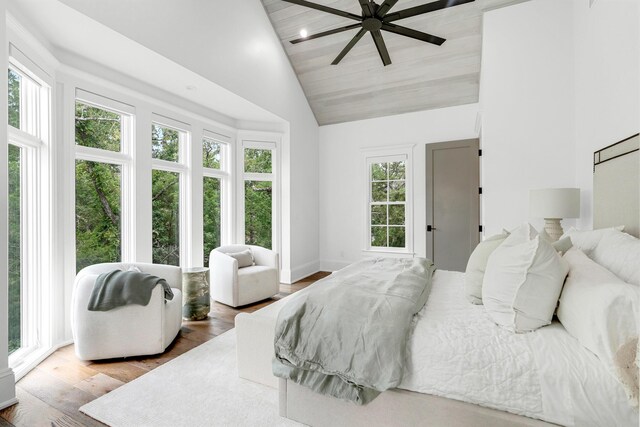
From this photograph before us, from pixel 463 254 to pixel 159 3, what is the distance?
4640 mm

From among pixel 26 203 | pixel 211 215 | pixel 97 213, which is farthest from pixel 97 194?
pixel 211 215

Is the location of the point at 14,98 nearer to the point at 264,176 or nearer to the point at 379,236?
the point at 264,176

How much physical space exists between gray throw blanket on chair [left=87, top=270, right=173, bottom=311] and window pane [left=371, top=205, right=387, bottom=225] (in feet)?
12.4

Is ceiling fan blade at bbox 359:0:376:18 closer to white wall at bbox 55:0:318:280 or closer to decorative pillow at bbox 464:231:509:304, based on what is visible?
white wall at bbox 55:0:318:280

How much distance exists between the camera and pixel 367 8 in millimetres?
2629

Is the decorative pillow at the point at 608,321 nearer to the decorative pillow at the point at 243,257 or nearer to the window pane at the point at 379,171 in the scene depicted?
the decorative pillow at the point at 243,257

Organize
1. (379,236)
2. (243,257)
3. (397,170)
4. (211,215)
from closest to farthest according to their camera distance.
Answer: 1. (243,257)
2. (211,215)
3. (397,170)
4. (379,236)

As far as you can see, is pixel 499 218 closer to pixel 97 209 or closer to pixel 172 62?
pixel 172 62

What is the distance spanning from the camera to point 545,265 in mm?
1389

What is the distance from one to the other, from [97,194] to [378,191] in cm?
405

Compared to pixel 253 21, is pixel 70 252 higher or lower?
lower

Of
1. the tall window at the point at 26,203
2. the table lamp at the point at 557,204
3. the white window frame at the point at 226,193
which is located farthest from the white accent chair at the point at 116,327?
the table lamp at the point at 557,204

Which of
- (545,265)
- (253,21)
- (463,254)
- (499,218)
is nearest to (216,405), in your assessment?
(545,265)

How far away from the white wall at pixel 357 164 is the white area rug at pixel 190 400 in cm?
359
